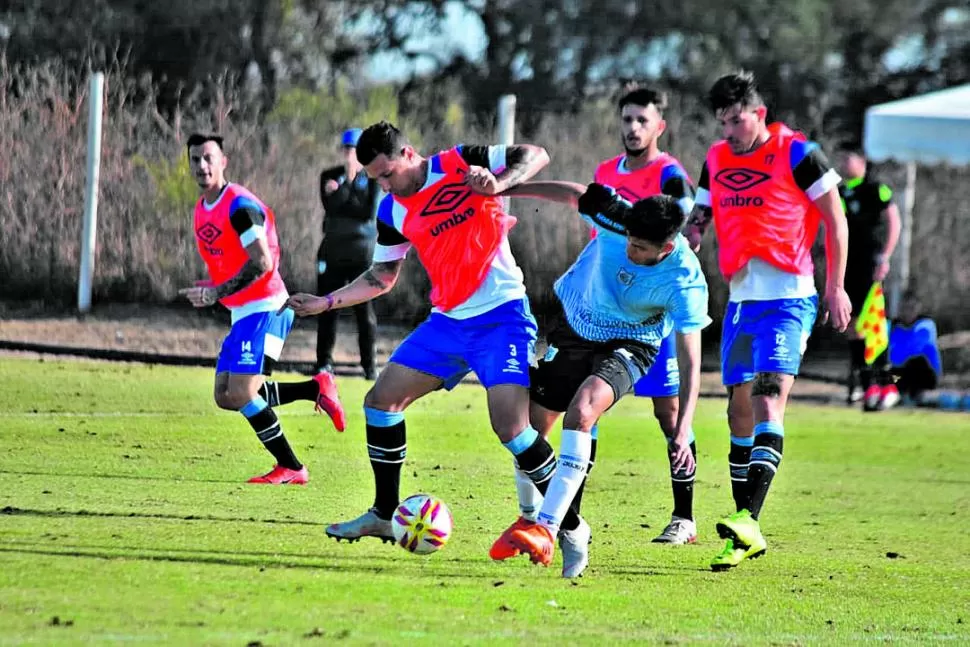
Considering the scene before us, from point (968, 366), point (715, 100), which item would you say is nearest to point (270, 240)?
point (715, 100)

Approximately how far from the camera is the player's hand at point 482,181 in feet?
23.8

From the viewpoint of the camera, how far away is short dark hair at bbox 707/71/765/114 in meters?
8.10

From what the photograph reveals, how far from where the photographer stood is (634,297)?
7414 millimetres

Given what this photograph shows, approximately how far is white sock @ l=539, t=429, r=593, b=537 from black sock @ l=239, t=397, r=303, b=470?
2.89 metres

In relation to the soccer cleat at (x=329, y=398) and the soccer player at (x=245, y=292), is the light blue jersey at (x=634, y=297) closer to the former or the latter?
the soccer player at (x=245, y=292)

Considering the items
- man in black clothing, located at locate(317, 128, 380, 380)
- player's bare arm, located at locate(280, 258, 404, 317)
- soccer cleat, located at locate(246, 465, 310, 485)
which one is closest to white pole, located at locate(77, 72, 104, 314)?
man in black clothing, located at locate(317, 128, 380, 380)

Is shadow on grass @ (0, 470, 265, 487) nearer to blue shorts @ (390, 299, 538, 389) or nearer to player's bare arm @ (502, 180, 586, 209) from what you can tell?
blue shorts @ (390, 299, 538, 389)

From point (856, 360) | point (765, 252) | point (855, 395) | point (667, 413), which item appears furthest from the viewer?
point (855, 395)

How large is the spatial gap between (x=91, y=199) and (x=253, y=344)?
9.35m

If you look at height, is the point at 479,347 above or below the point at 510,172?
below

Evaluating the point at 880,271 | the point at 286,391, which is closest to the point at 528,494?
the point at 286,391

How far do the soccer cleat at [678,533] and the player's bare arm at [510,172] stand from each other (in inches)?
78.7

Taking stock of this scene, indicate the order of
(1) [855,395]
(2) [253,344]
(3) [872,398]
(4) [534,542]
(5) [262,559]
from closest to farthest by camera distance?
1. (4) [534,542]
2. (5) [262,559]
3. (2) [253,344]
4. (3) [872,398]
5. (1) [855,395]

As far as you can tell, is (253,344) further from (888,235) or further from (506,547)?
(888,235)
